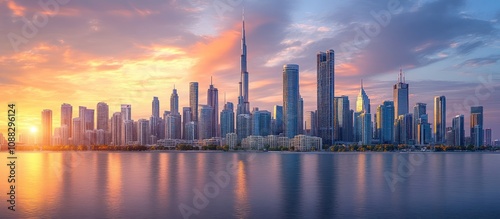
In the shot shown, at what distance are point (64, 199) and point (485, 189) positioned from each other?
2177 inches

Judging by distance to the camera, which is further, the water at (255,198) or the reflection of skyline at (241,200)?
the water at (255,198)

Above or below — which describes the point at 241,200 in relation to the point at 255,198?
above

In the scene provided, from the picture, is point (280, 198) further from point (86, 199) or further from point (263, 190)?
point (86, 199)

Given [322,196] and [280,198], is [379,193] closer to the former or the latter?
[322,196]

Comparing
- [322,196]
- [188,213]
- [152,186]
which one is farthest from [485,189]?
[152,186]

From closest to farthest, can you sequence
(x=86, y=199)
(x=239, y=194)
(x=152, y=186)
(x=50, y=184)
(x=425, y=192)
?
(x=86, y=199)
(x=239, y=194)
(x=425, y=192)
(x=152, y=186)
(x=50, y=184)

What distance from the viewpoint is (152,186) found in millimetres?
60719

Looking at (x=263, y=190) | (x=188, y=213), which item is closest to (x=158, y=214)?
(x=188, y=213)

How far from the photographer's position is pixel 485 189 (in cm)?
5953

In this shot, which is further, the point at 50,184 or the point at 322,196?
the point at 50,184

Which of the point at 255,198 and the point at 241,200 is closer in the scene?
the point at 241,200

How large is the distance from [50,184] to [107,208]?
2704cm

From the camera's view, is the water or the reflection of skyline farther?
the water

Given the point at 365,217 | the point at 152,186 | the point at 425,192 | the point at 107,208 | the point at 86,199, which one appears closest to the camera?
the point at 365,217
